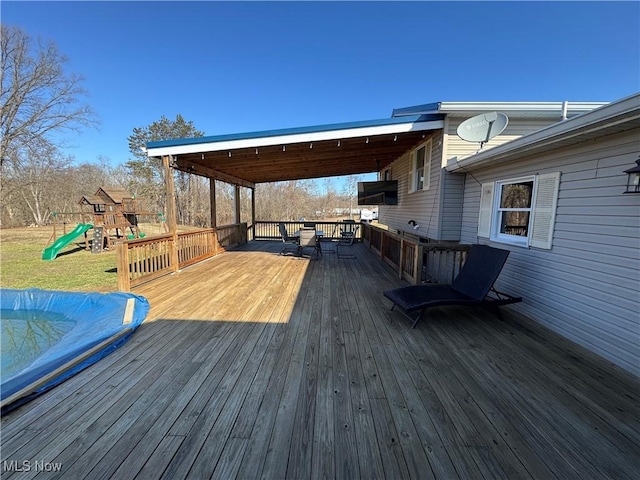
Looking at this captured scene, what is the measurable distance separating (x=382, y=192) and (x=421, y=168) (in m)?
1.64

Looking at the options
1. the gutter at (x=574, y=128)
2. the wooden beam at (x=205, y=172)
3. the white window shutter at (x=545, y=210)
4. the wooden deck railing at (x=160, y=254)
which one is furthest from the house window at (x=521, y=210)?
the wooden beam at (x=205, y=172)

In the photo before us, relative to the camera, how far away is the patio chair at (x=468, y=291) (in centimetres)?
317

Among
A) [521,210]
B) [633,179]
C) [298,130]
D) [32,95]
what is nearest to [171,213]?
[298,130]

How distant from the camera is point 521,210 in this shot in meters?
3.70

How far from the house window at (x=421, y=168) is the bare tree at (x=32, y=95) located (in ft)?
58.6

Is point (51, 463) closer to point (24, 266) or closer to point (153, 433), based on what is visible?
point (153, 433)

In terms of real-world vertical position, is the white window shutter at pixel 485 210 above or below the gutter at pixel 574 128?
below

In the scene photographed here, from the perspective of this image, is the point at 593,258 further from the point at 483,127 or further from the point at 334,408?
the point at 334,408

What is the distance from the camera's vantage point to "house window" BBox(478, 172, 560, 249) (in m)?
3.21

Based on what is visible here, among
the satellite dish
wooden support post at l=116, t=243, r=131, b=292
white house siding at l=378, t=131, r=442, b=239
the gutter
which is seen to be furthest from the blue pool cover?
the satellite dish

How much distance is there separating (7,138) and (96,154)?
986cm

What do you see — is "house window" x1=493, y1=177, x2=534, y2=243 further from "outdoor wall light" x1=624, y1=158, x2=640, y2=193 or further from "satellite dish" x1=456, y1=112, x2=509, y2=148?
"outdoor wall light" x1=624, y1=158, x2=640, y2=193

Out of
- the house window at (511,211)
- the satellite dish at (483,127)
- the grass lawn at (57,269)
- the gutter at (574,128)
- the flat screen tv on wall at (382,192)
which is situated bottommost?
the grass lawn at (57,269)

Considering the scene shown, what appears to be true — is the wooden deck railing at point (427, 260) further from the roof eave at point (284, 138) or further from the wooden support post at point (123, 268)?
the wooden support post at point (123, 268)
